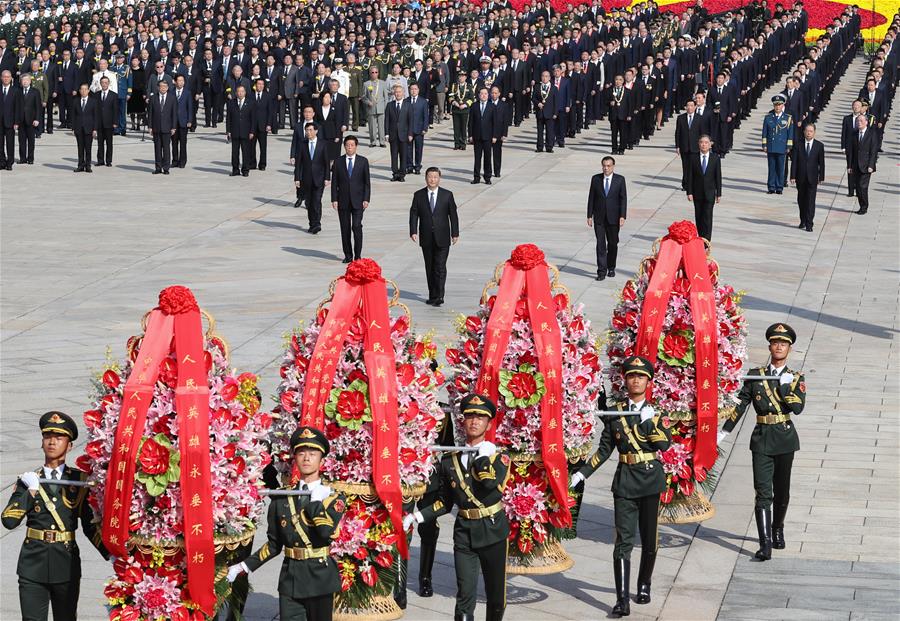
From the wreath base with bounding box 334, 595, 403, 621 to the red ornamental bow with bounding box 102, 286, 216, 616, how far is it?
131 centimetres

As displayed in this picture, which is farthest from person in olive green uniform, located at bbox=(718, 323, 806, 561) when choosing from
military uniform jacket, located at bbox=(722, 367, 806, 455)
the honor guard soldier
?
the honor guard soldier

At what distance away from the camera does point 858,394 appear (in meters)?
16.0

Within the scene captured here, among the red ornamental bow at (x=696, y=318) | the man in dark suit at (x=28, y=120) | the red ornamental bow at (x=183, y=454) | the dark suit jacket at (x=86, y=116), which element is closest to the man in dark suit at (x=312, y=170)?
the dark suit jacket at (x=86, y=116)

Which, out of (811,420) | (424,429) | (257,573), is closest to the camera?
(424,429)

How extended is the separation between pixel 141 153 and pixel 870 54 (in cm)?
2978

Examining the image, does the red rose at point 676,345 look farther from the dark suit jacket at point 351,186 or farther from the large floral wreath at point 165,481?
the dark suit jacket at point 351,186

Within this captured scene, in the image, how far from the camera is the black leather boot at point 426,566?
35.1ft

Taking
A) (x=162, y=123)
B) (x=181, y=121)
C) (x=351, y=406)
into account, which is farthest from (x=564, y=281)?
(x=181, y=121)

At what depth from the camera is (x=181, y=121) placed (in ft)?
97.2

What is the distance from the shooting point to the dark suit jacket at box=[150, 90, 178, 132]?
28.9 meters

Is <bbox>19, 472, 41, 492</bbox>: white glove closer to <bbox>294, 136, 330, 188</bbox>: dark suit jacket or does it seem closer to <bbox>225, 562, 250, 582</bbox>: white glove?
<bbox>225, 562, 250, 582</bbox>: white glove

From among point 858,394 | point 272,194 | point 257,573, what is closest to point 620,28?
point 272,194

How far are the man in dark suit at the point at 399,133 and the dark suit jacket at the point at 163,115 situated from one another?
379 cm

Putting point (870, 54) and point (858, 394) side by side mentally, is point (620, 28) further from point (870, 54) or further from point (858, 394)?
point (858, 394)
